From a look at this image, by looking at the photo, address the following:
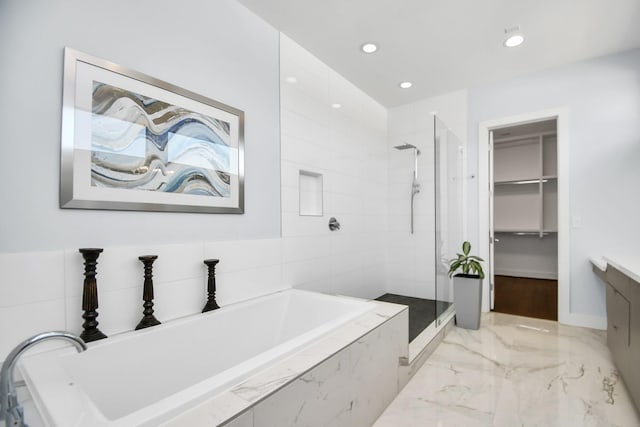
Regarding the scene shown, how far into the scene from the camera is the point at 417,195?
12.1 ft

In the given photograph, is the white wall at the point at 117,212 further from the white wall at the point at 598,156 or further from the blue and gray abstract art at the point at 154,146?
the white wall at the point at 598,156

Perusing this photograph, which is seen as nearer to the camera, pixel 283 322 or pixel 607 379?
pixel 607 379

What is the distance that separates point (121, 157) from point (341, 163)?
203 centimetres

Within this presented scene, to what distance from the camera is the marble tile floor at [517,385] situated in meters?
1.63

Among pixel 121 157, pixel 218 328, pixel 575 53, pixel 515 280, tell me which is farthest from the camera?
pixel 515 280

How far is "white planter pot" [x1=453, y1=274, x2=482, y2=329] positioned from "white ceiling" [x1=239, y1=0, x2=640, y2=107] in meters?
2.07

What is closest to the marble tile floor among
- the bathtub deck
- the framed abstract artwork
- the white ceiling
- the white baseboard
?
the white baseboard

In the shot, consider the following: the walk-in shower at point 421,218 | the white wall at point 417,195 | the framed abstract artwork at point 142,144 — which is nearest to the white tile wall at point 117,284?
the framed abstract artwork at point 142,144

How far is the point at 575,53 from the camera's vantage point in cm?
274

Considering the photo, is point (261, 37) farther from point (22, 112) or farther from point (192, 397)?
point (192, 397)

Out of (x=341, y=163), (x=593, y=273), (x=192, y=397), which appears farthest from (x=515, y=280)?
(x=192, y=397)

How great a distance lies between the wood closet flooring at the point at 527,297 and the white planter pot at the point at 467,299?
2.77ft

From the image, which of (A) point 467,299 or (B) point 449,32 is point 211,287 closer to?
(A) point 467,299

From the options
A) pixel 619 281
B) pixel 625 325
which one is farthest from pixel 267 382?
pixel 619 281
